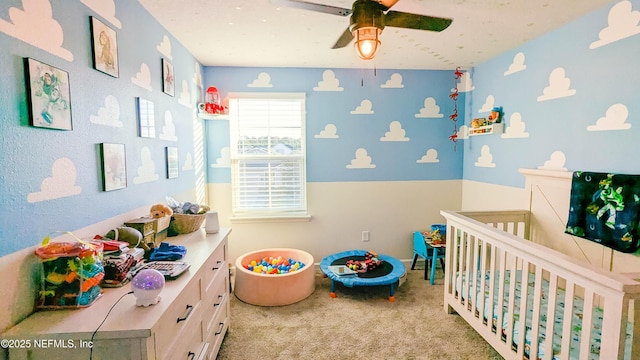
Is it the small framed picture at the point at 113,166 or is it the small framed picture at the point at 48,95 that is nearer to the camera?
the small framed picture at the point at 48,95

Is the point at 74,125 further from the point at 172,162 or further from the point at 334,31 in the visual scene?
the point at 334,31

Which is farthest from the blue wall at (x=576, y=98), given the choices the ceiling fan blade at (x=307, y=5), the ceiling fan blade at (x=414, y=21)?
the ceiling fan blade at (x=307, y=5)

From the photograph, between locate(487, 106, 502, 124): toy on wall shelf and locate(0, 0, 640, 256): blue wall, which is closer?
locate(0, 0, 640, 256): blue wall

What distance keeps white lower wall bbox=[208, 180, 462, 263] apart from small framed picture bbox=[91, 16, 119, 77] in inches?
75.9

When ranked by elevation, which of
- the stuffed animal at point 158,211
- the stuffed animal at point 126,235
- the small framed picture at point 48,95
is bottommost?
the stuffed animal at point 126,235

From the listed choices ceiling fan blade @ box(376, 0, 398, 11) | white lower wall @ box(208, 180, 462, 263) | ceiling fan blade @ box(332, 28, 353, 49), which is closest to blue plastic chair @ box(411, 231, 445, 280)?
white lower wall @ box(208, 180, 462, 263)

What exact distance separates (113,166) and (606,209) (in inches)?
114

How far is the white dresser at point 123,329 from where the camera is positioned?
1.02m

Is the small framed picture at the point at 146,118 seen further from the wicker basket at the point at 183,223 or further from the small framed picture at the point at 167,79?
the wicker basket at the point at 183,223

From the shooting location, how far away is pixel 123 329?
1.03 metres

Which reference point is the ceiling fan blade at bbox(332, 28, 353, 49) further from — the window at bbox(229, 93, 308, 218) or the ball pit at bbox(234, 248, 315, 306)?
the ball pit at bbox(234, 248, 315, 306)

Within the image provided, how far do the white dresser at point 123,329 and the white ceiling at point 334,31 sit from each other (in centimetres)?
162

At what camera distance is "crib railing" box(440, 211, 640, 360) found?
120 centimetres

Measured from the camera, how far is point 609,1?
6.39 feet
